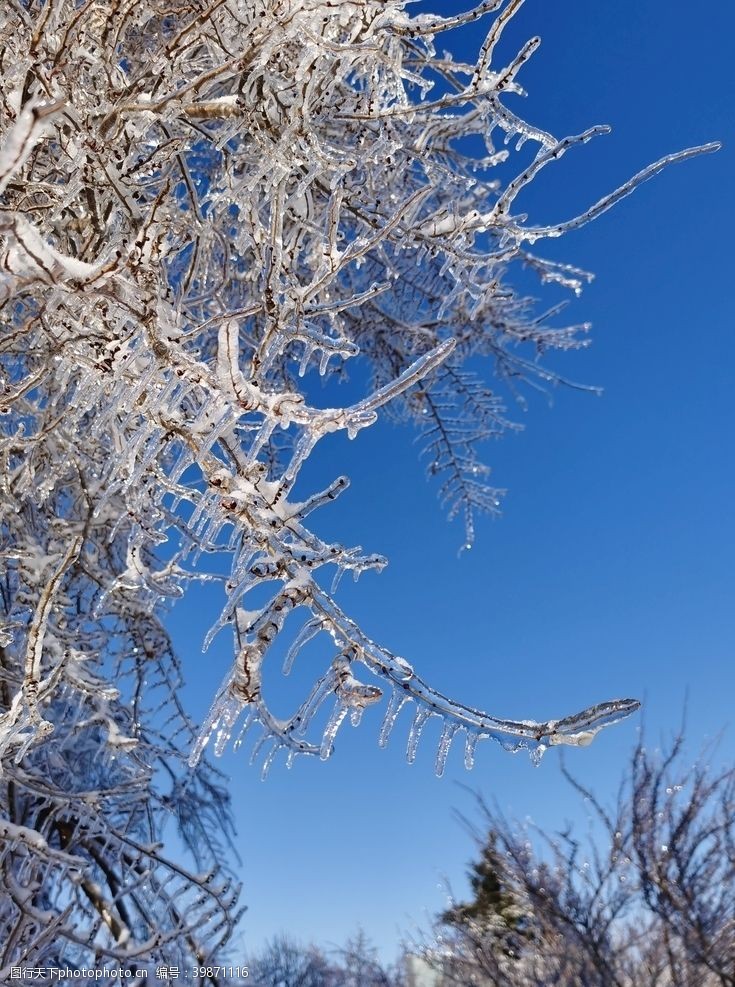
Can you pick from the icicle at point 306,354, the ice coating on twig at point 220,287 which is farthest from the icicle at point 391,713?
the icicle at point 306,354

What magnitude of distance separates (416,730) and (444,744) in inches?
2.1

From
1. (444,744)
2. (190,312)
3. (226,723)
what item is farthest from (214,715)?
(190,312)

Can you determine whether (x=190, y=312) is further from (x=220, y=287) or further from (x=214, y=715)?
(x=214, y=715)

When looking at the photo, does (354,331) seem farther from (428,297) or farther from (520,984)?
(520,984)

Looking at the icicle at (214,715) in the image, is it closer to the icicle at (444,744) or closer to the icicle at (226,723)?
the icicle at (226,723)

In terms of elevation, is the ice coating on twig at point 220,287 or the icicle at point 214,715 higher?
the ice coating on twig at point 220,287

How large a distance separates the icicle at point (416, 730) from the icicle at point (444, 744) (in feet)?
0.12

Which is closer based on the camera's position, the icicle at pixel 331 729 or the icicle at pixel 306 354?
the icicle at pixel 331 729

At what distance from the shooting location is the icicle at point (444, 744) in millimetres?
1251

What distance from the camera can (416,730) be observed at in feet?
4.20

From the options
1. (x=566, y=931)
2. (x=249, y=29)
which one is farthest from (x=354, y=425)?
(x=566, y=931)

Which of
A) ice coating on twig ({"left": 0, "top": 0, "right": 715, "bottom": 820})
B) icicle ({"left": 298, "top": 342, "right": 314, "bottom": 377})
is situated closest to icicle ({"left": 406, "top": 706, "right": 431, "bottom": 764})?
ice coating on twig ({"left": 0, "top": 0, "right": 715, "bottom": 820})

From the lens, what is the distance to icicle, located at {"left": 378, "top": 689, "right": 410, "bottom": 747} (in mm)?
1279

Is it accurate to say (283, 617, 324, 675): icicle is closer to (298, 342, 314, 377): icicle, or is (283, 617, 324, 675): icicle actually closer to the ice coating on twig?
the ice coating on twig
